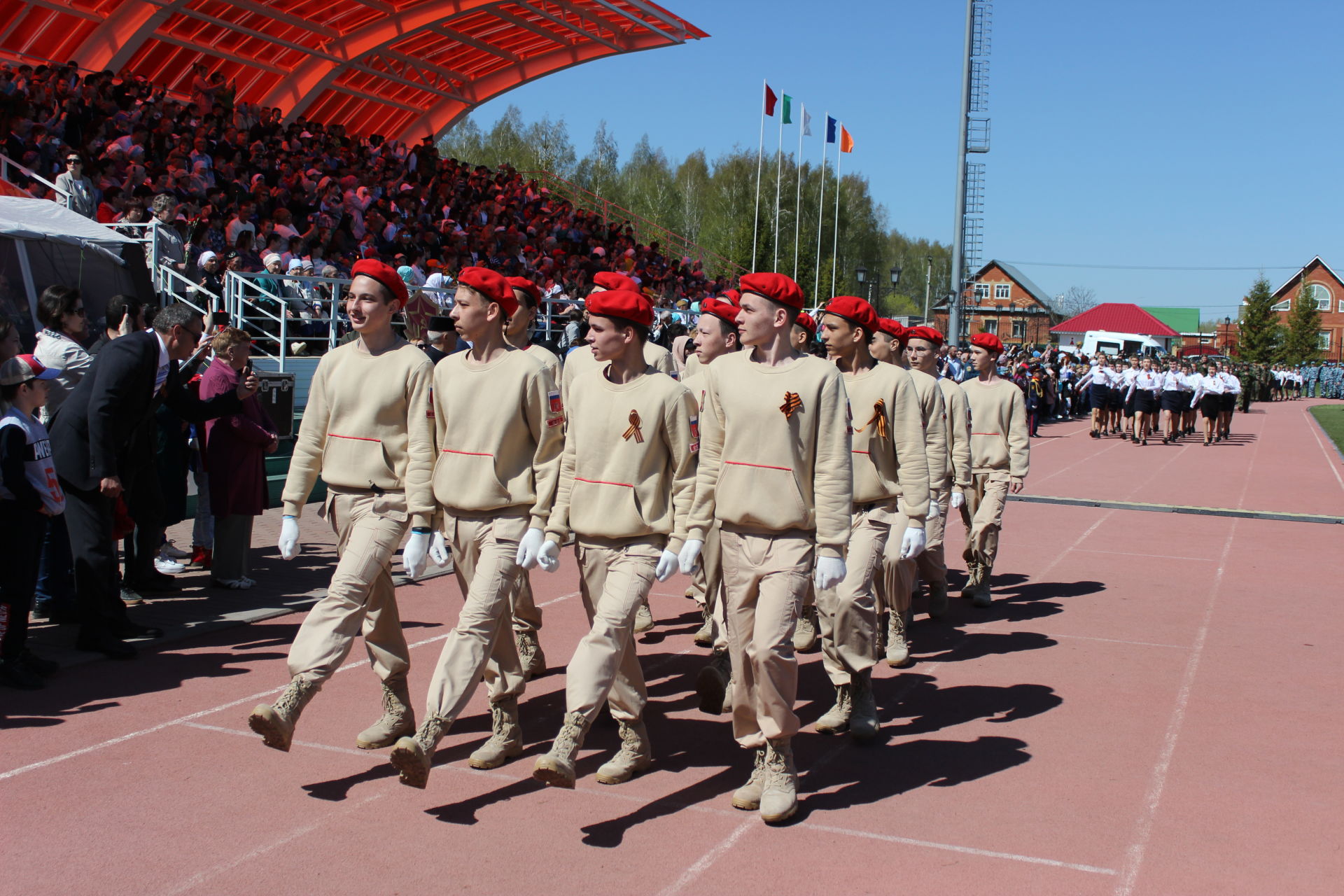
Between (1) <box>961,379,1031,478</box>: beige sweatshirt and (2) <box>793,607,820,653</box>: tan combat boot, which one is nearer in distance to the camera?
(2) <box>793,607,820,653</box>: tan combat boot

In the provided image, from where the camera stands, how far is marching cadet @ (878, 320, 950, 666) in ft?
22.9

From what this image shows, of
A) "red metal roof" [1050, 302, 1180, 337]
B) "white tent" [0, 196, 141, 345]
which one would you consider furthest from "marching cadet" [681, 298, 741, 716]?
"red metal roof" [1050, 302, 1180, 337]

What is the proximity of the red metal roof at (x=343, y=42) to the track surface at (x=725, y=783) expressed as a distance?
21652 millimetres

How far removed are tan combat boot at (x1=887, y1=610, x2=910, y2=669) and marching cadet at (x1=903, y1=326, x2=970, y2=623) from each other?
785 mm

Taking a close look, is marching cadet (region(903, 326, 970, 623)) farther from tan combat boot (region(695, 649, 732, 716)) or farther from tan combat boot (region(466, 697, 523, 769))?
tan combat boot (region(466, 697, 523, 769))

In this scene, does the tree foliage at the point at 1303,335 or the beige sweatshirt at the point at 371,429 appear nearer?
the beige sweatshirt at the point at 371,429

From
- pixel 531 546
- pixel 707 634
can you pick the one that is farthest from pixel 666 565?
pixel 707 634

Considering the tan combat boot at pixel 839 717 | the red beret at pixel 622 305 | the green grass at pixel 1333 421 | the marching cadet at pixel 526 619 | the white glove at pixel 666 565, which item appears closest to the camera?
the white glove at pixel 666 565

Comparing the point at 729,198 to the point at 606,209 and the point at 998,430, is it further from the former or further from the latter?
the point at 998,430

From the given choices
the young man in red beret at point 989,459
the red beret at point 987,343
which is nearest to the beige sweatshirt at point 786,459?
the young man in red beret at point 989,459

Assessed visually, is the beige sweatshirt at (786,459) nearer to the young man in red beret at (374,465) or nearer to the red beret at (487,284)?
the red beret at (487,284)

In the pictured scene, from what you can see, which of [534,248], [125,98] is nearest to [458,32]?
[534,248]

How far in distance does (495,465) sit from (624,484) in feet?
1.88

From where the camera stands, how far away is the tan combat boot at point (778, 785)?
455 cm
